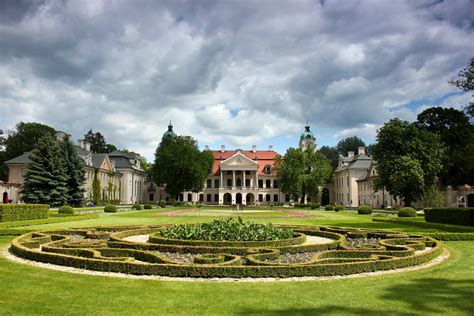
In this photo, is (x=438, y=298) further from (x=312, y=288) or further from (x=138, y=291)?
(x=138, y=291)

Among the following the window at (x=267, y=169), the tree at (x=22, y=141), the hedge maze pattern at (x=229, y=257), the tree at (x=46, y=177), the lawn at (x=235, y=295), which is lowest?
the lawn at (x=235, y=295)

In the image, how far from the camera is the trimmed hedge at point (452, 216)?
22928mm

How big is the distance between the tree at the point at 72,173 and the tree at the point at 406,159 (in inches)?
1304

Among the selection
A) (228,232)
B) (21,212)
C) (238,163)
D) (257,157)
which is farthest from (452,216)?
(257,157)

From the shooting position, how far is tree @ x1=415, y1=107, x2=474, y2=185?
49653mm

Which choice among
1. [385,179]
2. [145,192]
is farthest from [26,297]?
[145,192]

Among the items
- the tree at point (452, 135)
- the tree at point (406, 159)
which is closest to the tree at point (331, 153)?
the tree at point (452, 135)

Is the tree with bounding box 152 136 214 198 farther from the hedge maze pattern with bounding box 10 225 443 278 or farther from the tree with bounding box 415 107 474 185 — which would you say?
the hedge maze pattern with bounding box 10 225 443 278

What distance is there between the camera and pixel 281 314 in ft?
20.3

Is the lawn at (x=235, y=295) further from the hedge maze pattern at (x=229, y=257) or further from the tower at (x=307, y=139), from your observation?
the tower at (x=307, y=139)

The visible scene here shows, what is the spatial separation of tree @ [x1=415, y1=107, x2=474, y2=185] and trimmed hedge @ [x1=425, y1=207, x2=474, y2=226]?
2441 cm

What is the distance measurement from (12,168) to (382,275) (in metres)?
A: 58.1

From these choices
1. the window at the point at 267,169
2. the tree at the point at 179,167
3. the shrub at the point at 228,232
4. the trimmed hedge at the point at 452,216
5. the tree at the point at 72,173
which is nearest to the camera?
the shrub at the point at 228,232

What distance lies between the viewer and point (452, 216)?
24109 millimetres
